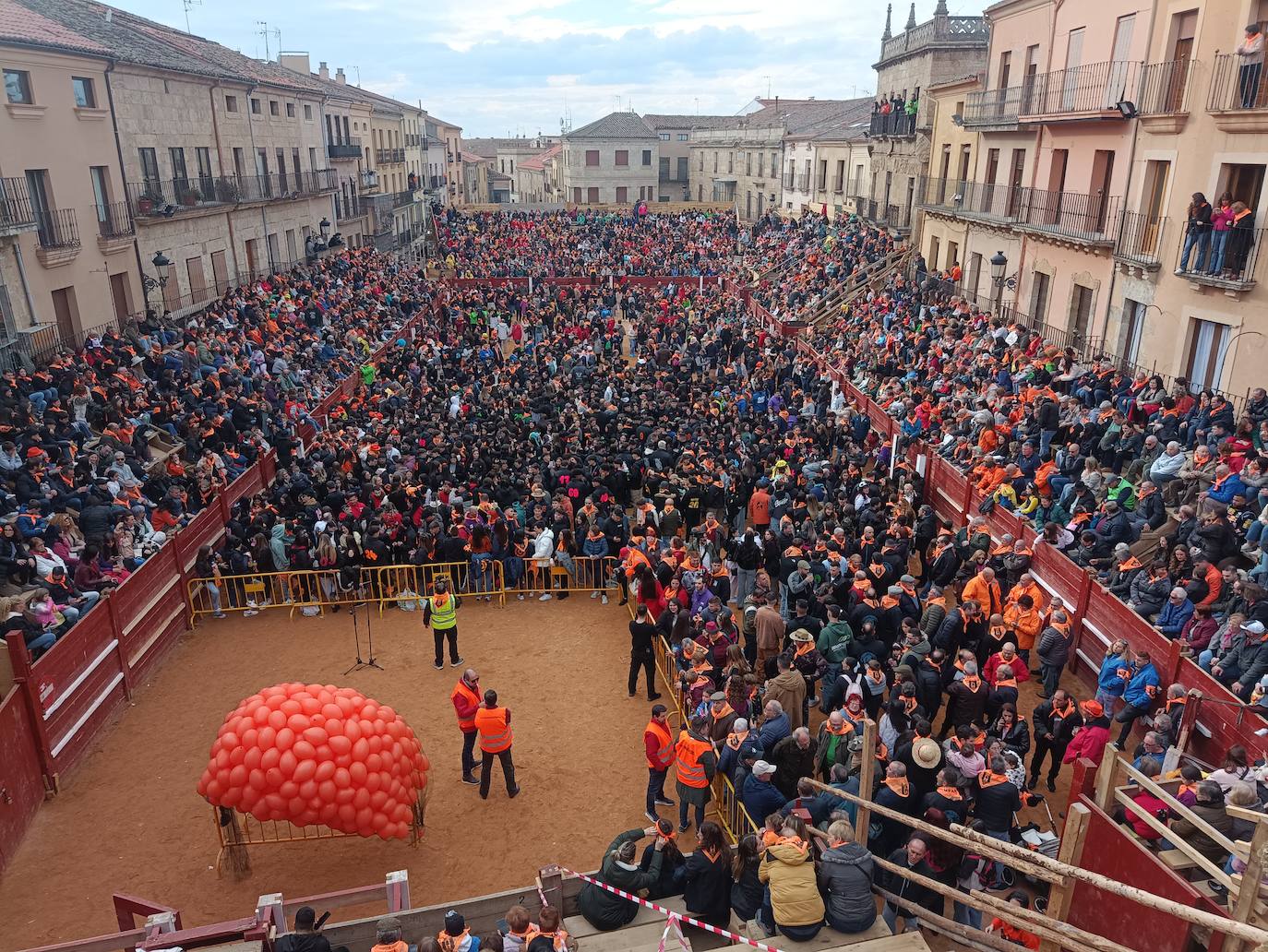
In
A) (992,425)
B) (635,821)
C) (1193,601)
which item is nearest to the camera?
(635,821)

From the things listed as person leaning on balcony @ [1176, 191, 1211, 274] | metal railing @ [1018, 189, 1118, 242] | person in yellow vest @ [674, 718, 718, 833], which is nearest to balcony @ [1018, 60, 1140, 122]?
metal railing @ [1018, 189, 1118, 242]

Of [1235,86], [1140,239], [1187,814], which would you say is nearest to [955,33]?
[1140,239]

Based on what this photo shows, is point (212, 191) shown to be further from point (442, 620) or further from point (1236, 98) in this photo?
point (1236, 98)

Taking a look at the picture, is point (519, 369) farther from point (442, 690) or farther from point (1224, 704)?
point (1224, 704)

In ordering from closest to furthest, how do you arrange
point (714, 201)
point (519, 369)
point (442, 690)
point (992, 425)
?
point (442, 690), point (992, 425), point (519, 369), point (714, 201)

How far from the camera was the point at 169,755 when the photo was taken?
36.0 ft

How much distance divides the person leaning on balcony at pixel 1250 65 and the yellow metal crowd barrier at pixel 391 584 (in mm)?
13926

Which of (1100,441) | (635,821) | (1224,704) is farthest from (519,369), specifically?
(1224,704)

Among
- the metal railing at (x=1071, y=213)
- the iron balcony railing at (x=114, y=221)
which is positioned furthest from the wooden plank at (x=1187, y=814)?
the iron balcony railing at (x=114, y=221)

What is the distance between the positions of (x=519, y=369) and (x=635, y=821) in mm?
16864

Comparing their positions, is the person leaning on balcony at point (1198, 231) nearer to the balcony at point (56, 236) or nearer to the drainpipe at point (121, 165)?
the balcony at point (56, 236)

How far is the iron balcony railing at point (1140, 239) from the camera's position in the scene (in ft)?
60.7

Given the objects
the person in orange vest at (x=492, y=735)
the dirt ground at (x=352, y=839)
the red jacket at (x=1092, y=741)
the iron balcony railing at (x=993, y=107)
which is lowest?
the dirt ground at (x=352, y=839)

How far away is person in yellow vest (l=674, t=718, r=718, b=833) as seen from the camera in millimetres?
8914
